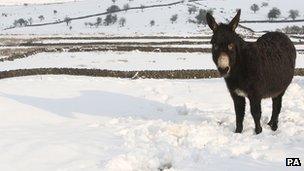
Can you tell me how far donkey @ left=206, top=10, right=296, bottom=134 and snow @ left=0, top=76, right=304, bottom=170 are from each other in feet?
2.51

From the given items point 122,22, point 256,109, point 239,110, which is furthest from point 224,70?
point 122,22

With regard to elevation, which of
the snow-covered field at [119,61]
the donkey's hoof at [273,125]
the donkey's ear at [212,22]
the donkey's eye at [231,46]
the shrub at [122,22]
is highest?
the donkey's ear at [212,22]

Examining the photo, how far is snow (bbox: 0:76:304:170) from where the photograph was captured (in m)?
8.38

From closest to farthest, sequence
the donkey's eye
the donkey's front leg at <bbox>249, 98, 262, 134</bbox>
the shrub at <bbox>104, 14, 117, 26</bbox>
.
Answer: the donkey's eye
the donkey's front leg at <bbox>249, 98, 262, 134</bbox>
the shrub at <bbox>104, 14, 117, 26</bbox>

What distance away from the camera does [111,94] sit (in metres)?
15.9

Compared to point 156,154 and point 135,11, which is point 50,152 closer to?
point 156,154

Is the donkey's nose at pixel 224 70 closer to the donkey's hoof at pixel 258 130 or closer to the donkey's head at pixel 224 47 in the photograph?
the donkey's head at pixel 224 47

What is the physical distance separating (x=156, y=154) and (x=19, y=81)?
11.9 metres

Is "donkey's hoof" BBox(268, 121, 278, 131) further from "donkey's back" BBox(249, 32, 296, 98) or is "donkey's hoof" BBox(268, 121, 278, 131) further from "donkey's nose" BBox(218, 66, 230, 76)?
"donkey's nose" BBox(218, 66, 230, 76)

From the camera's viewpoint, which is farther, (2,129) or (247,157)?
(2,129)

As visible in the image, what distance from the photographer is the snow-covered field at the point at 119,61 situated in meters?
28.1

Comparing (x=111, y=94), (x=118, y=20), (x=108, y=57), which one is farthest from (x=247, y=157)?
(x=118, y=20)

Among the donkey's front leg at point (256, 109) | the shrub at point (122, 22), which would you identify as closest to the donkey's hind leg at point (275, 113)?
the donkey's front leg at point (256, 109)

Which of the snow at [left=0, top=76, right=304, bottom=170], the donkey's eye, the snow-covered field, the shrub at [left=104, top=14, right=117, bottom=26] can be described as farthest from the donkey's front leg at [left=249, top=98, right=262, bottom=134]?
the shrub at [left=104, top=14, right=117, bottom=26]
